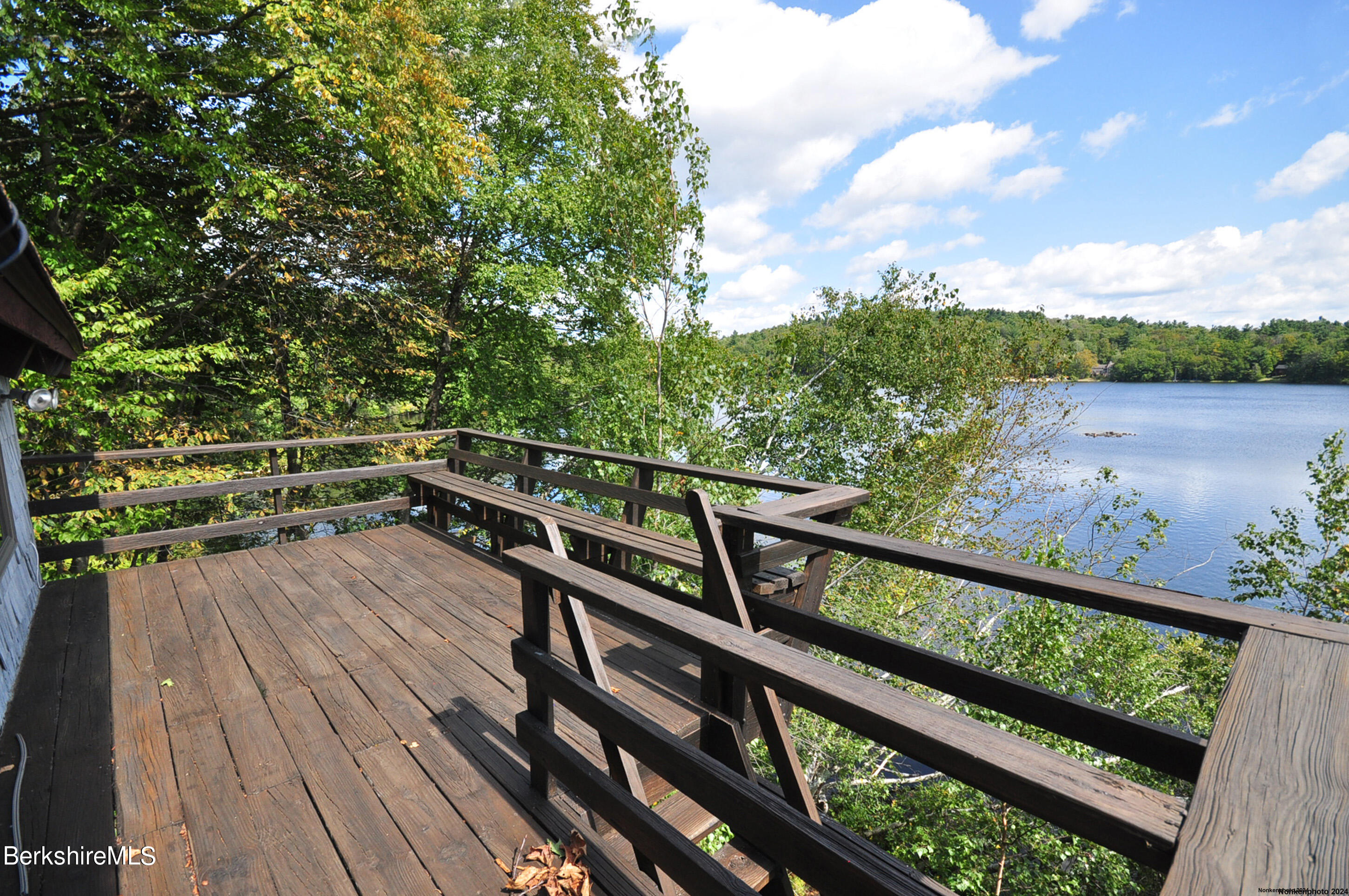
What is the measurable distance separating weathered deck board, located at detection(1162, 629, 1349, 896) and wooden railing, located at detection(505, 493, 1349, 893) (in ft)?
0.04

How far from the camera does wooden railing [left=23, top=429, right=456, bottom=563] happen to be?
395 centimetres

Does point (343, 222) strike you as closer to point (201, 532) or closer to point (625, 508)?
point (201, 532)

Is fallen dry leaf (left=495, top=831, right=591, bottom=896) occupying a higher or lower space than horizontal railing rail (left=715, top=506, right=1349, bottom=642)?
lower

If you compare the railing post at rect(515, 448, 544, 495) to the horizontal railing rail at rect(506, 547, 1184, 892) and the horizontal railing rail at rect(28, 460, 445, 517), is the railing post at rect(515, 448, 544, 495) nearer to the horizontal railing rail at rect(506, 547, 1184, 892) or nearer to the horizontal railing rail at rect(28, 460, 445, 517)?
the horizontal railing rail at rect(28, 460, 445, 517)

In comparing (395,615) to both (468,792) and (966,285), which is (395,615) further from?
(966,285)

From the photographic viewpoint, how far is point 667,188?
824 centimetres

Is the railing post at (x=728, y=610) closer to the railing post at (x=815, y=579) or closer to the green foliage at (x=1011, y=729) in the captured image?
the railing post at (x=815, y=579)

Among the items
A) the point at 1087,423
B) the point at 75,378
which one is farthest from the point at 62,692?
the point at 1087,423

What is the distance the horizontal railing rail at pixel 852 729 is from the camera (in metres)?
0.67

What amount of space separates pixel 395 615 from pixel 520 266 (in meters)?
8.57

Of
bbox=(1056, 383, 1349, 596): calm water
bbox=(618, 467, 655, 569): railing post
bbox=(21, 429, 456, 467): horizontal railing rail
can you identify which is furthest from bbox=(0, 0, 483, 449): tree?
bbox=(1056, 383, 1349, 596): calm water

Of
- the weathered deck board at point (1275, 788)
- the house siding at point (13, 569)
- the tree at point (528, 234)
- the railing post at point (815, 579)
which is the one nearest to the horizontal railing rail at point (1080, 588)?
the weathered deck board at point (1275, 788)

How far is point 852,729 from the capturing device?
0.86m

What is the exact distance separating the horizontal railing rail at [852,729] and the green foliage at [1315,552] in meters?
14.0
